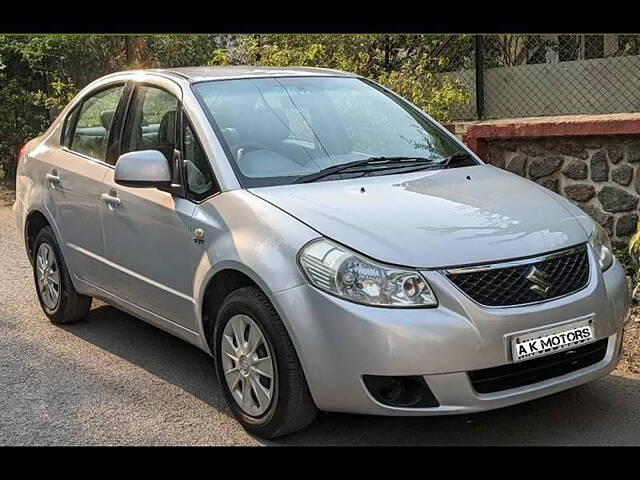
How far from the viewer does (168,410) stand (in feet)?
14.8

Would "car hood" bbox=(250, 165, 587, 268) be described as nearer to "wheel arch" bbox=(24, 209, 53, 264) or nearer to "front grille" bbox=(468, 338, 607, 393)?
"front grille" bbox=(468, 338, 607, 393)

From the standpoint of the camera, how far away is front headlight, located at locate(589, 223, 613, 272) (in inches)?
159

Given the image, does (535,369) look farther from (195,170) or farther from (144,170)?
(144,170)

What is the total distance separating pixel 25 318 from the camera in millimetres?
6289

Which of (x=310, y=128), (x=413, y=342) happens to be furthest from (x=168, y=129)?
(x=413, y=342)

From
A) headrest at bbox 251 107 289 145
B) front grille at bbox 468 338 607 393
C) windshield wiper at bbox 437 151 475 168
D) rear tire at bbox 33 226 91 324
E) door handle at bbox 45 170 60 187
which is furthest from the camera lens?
rear tire at bbox 33 226 91 324

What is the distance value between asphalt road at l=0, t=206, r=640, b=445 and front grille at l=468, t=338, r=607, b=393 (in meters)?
0.36

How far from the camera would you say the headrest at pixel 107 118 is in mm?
5438

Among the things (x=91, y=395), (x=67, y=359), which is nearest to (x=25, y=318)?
(x=67, y=359)

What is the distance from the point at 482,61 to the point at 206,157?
501cm

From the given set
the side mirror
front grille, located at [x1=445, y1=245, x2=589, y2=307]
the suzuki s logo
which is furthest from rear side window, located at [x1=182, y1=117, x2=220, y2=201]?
the suzuki s logo

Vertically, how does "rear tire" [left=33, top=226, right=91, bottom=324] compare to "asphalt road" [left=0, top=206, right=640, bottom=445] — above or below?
above

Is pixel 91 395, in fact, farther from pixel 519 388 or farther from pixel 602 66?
pixel 602 66

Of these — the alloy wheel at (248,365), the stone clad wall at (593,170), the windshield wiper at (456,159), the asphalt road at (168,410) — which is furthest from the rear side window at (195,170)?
the stone clad wall at (593,170)
